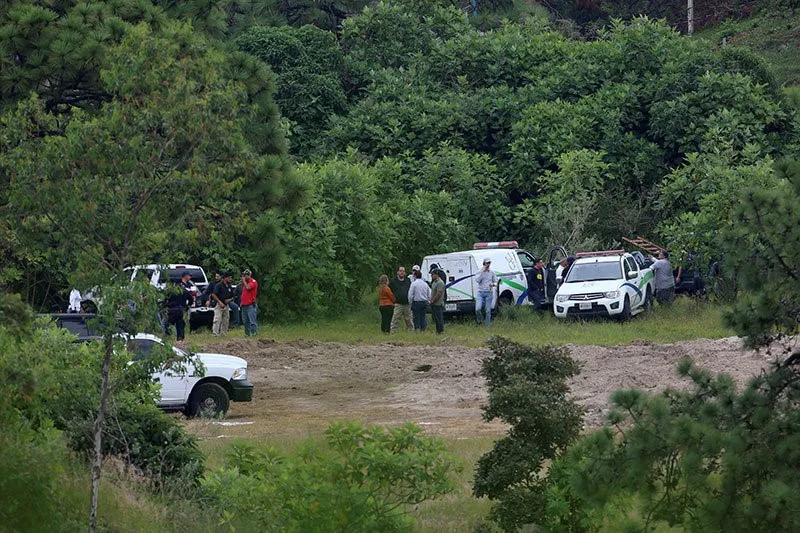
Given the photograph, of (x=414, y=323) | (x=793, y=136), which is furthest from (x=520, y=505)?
(x=793, y=136)

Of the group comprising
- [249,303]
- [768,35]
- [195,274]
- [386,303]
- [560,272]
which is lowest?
[386,303]

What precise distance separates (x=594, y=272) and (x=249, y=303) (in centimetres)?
846

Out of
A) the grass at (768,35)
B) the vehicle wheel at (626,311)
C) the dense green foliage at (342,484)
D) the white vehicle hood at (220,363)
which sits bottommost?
the dense green foliage at (342,484)

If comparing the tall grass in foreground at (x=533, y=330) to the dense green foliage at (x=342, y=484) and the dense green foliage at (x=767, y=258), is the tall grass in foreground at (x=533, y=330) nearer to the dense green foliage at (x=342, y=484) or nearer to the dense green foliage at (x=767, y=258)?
the dense green foliage at (x=342, y=484)

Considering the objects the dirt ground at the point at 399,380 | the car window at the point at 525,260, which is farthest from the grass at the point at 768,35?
the dirt ground at the point at 399,380

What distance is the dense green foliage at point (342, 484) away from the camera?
1133 centimetres

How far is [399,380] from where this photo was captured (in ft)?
81.6

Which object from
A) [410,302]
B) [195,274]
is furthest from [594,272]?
[195,274]

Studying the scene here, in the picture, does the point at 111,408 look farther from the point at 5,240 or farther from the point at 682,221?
the point at 682,221

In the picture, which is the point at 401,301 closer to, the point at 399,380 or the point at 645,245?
the point at 399,380

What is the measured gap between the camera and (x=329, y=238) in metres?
34.2

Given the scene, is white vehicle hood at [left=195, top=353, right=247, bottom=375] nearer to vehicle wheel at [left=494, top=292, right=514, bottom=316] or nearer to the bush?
the bush

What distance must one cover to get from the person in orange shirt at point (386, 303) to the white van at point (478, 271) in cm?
218

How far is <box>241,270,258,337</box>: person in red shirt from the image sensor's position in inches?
1180
